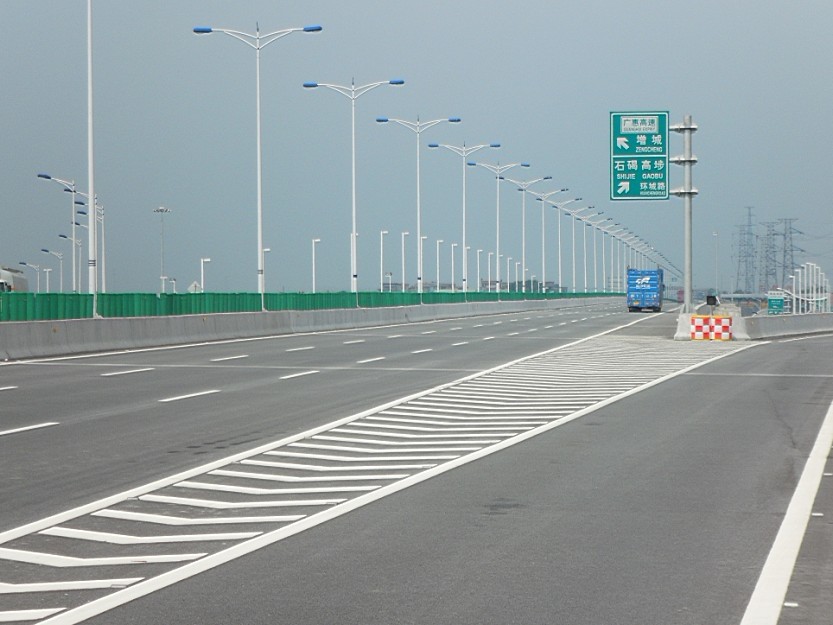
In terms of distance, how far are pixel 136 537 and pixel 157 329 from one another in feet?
Answer: 89.9

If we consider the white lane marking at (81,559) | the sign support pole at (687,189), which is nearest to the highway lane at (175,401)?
the white lane marking at (81,559)

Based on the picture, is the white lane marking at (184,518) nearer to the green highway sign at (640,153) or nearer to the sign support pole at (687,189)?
the sign support pole at (687,189)

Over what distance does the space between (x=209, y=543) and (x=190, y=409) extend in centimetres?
924

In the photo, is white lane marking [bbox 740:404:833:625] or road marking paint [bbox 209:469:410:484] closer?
white lane marking [bbox 740:404:833:625]

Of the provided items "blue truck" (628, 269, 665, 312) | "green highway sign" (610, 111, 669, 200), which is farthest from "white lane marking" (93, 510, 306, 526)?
"blue truck" (628, 269, 665, 312)

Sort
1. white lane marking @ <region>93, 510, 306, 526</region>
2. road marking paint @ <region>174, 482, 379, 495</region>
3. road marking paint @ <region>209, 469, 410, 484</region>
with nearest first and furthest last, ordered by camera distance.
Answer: white lane marking @ <region>93, 510, 306, 526</region>, road marking paint @ <region>174, 482, 379, 495</region>, road marking paint @ <region>209, 469, 410, 484</region>

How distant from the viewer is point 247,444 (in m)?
13.7

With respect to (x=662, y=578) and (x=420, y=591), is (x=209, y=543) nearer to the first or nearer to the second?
(x=420, y=591)

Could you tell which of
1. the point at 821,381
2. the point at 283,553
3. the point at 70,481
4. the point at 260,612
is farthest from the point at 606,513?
the point at 821,381

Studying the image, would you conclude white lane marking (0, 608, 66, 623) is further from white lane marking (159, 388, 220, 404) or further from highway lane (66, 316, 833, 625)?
white lane marking (159, 388, 220, 404)

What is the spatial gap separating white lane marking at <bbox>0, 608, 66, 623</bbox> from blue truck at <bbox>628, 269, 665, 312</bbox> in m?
99.5

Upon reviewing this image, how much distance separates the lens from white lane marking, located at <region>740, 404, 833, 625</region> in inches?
262

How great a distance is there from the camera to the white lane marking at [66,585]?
7113 mm

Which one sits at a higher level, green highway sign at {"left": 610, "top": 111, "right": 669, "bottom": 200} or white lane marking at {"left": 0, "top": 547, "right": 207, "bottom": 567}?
green highway sign at {"left": 610, "top": 111, "right": 669, "bottom": 200}
